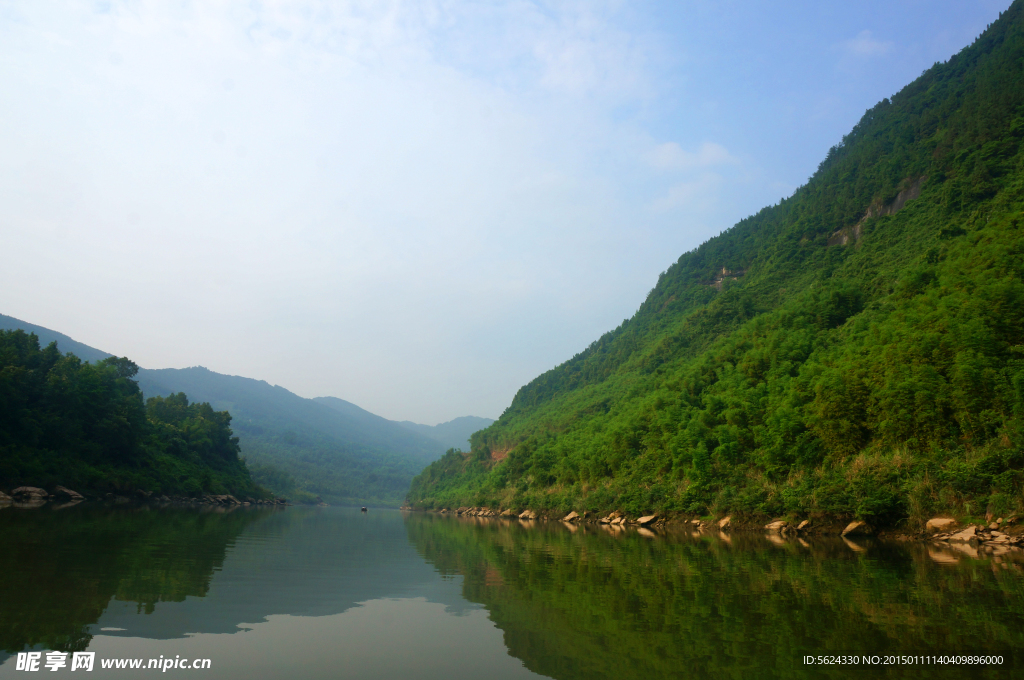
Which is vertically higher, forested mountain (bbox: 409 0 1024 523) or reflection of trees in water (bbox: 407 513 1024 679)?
forested mountain (bbox: 409 0 1024 523)

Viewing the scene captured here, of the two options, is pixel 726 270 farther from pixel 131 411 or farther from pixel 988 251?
pixel 131 411

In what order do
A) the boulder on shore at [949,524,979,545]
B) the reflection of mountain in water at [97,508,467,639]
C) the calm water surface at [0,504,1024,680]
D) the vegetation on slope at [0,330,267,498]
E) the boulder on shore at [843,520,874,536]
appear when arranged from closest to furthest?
the calm water surface at [0,504,1024,680], the reflection of mountain in water at [97,508,467,639], the boulder on shore at [949,524,979,545], the boulder on shore at [843,520,874,536], the vegetation on slope at [0,330,267,498]

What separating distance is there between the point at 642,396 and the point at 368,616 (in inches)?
2661

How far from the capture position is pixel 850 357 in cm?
3500

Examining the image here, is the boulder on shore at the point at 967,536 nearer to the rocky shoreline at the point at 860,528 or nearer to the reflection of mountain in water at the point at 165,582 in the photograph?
the rocky shoreline at the point at 860,528

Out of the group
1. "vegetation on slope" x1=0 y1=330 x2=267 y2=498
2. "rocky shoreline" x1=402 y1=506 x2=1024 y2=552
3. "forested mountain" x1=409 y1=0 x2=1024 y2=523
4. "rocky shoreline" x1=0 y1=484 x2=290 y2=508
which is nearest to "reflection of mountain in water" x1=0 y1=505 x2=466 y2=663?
"rocky shoreline" x1=402 y1=506 x2=1024 y2=552

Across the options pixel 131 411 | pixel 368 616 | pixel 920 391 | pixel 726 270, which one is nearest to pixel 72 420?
pixel 131 411

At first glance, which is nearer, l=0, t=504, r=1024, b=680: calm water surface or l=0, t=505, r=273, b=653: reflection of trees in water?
l=0, t=504, r=1024, b=680: calm water surface

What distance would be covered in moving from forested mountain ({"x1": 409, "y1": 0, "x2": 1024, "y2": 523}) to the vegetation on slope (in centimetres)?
4397

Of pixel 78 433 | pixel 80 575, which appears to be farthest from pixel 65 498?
pixel 80 575

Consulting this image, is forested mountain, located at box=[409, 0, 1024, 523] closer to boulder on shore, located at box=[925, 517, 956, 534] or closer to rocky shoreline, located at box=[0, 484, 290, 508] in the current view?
boulder on shore, located at box=[925, 517, 956, 534]

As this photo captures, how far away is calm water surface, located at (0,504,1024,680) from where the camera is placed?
641 cm

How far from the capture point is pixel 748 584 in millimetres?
12203

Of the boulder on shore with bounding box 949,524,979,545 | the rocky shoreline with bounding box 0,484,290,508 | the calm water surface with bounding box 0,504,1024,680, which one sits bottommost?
the rocky shoreline with bounding box 0,484,290,508
